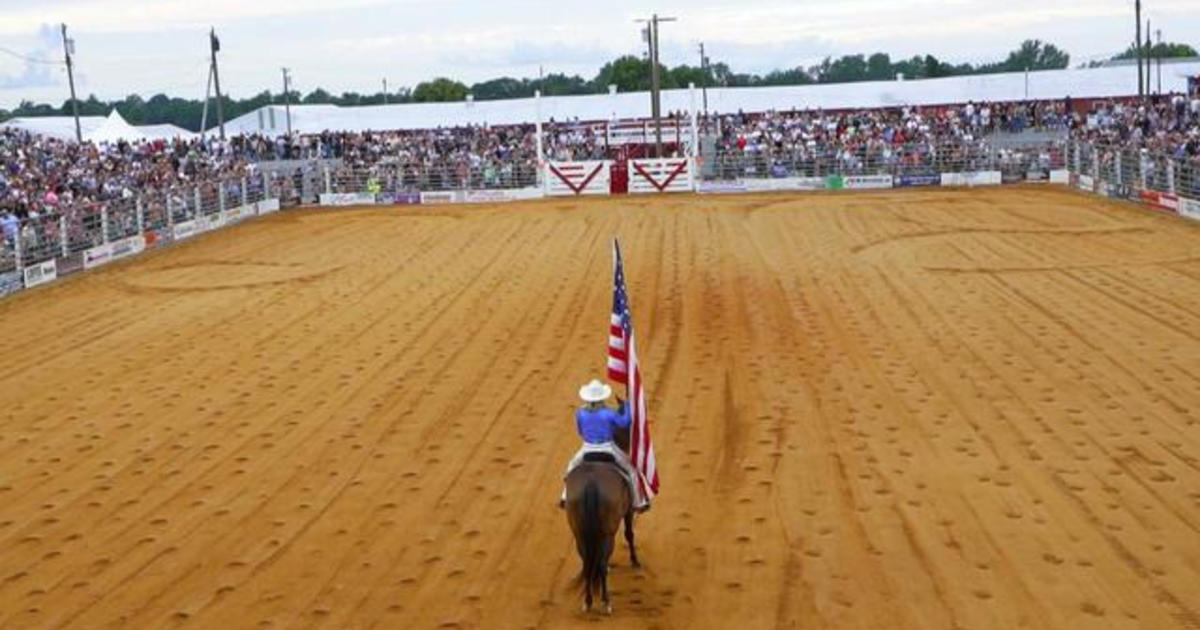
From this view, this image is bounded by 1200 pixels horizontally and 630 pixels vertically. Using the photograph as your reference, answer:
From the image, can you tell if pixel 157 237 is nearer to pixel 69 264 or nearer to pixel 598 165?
pixel 69 264

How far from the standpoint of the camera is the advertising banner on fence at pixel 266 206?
44.5 meters

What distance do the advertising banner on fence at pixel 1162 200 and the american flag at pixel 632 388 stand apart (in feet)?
87.2

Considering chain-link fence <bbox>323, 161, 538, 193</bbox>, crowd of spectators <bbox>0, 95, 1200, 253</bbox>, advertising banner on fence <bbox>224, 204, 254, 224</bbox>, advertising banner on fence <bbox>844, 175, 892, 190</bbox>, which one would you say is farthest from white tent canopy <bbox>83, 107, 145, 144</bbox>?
advertising banner on fence <bbox>844, 175, 892, 190</bbox>

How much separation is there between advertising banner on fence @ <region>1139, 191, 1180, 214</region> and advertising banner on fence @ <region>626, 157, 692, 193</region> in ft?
54.5

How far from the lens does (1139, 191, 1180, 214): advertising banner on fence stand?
3300 centimetres

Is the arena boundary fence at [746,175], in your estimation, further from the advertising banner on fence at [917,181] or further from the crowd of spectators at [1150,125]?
the crowd of spectators at [1150,125]

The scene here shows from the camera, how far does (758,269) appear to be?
26.6 metres

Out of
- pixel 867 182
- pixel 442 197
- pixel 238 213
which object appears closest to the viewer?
pixel 238 213

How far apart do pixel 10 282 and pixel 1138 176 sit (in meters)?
30.4

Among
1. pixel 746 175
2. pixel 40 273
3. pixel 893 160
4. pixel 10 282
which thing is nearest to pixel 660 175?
pixel 746 175

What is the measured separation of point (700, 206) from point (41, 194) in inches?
787

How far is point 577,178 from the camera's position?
47.3 m

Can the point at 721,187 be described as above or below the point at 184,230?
above

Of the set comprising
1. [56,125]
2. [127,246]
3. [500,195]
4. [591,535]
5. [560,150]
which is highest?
[56,125]
